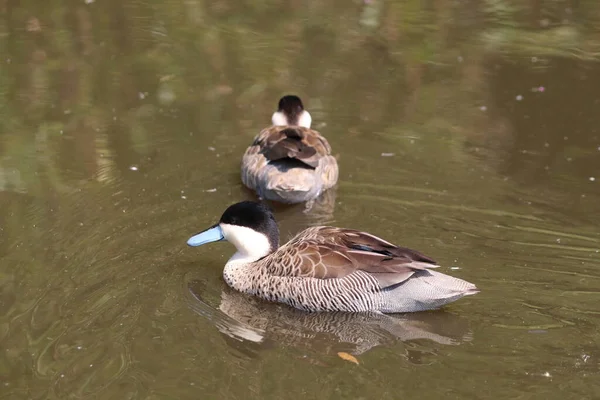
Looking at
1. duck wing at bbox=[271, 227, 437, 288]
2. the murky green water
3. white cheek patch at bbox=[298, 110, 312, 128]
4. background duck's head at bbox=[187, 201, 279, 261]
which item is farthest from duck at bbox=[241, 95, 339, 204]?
duck wing at bbox=[271, 227, 437, 288]

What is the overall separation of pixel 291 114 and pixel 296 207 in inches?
44.7

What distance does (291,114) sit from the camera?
9.84 meters

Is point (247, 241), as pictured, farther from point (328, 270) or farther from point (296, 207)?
point (296, 207)

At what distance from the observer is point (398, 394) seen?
20.0ft

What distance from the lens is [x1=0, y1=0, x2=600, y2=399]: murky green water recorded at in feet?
21.0

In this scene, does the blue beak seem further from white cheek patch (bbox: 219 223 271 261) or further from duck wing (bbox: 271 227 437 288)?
duck wing (bbox: 271 227 437 288)

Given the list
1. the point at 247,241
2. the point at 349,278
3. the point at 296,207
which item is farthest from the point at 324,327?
the point at 296,207

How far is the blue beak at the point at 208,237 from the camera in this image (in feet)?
24.9

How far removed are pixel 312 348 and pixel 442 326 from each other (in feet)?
3.16

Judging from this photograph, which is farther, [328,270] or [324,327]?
[328,270]

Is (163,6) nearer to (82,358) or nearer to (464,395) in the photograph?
(82,358)

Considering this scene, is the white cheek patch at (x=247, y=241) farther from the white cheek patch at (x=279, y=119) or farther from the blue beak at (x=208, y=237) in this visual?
the white cheek patch at (x=279, y=119)

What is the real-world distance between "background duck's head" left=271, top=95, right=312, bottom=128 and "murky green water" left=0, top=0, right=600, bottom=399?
1.64ft

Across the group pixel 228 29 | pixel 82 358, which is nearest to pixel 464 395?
pixel 82 358
